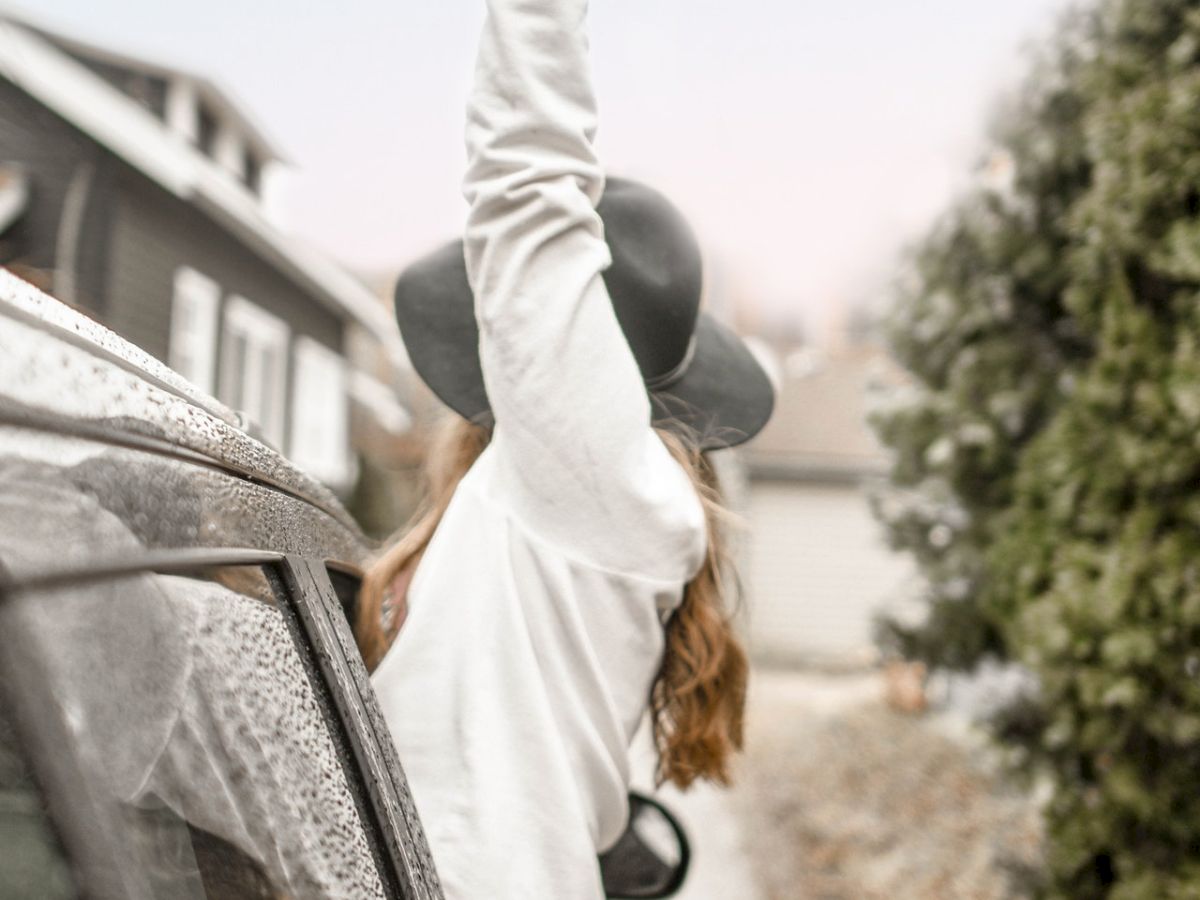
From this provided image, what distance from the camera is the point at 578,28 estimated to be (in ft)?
4.36

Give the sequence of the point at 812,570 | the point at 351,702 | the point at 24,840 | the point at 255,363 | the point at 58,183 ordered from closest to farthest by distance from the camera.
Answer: the point at 24,840
the point at 351,702
the point at 58,183
the point at 255,363
the point at 812,570

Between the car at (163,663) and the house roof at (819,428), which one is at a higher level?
the car at (163,663)

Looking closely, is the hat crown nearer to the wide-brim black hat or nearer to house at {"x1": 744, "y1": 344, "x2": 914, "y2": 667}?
the wide-brim black hat

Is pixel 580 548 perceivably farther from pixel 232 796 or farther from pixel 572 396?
pixel 232 796

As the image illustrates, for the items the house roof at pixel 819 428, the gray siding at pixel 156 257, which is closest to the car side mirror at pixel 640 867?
the gray siding at pixel 156 257

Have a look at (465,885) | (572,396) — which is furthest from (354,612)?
(572,396)

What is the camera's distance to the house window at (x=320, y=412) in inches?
595

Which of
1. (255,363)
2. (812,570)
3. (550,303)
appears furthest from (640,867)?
(812,570)

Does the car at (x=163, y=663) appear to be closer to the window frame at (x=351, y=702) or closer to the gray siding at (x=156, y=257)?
the window frame at (x=351, y=702)

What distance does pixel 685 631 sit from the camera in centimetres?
166

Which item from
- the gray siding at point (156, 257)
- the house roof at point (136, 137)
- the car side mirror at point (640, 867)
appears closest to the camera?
the car side mirror at point (640, 867)

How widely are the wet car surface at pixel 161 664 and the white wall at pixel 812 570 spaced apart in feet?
50.3

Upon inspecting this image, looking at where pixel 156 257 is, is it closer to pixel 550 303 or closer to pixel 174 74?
pixel 174 74

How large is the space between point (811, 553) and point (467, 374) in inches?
640
